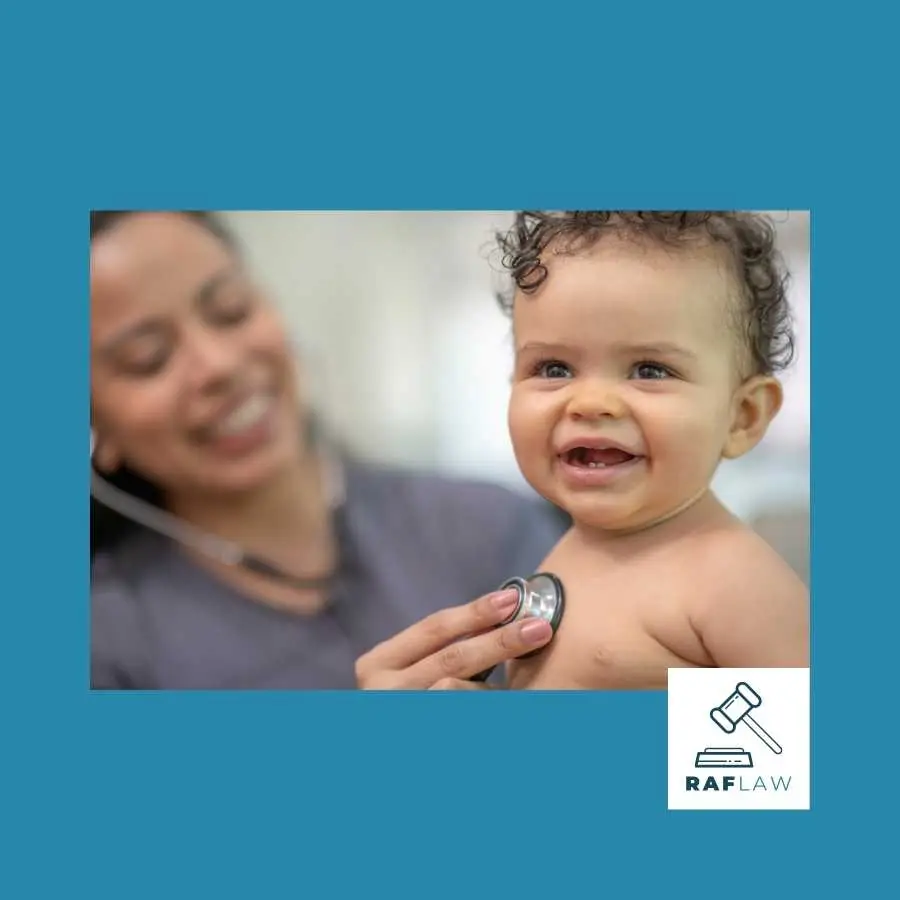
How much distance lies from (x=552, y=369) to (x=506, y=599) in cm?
44

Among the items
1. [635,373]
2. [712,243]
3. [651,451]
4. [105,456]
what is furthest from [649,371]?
[105,456]

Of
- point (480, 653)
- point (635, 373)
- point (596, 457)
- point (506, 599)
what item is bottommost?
point (480, 653)

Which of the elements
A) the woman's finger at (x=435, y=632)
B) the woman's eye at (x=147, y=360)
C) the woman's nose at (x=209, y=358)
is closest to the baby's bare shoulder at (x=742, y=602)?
the woman's finger at (x=435, y=632)

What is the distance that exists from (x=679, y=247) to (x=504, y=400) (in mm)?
443

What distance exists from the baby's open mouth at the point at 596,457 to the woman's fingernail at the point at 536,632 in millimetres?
305

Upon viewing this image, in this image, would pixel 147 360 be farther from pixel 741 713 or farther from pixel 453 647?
pixel 741 713

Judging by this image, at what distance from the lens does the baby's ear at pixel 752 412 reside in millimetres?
2213

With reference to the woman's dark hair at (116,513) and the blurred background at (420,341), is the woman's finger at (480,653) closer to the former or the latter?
the blurred background at (420,341)

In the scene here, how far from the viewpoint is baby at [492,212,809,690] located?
7.00ft

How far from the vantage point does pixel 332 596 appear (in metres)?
2.48

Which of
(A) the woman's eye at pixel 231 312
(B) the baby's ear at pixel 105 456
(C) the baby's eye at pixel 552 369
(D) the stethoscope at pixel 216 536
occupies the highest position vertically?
(A) the woman's eye at pixel 231 312

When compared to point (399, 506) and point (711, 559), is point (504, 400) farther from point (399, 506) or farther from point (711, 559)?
point (711, 559)

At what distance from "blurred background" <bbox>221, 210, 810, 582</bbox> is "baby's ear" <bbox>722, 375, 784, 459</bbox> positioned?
0.10 ft

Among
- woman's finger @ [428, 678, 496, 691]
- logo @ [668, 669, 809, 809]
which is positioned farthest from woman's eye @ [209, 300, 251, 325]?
logo @ [668, 669, 809, 809]
